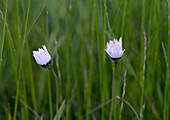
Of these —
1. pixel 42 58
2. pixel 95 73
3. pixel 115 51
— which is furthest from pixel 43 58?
pixel 95 73

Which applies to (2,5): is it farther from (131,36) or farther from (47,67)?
(131,36)

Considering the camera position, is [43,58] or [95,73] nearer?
[43,58]

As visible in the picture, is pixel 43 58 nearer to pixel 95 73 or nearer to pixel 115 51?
pixel 115 51

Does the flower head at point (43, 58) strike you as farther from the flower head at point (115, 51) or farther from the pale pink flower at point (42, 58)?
the flower head at point (115, 51)

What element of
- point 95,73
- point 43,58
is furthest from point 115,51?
point 95,73

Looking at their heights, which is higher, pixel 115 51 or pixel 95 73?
pixel 115 51

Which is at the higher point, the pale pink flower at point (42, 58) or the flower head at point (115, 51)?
the pale pink flower at point (42, 58)

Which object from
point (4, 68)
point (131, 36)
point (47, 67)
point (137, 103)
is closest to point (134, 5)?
point (131, 36)

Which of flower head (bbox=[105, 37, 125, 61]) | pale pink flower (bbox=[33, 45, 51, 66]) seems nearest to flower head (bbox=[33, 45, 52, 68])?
pale pink flower (bbox=[33, 45, 51, 66])

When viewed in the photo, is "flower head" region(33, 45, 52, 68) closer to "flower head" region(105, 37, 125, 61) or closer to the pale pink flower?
the pale pink flower

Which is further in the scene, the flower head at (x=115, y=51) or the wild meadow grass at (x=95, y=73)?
the wild meadow grass at (x=95, y=73)

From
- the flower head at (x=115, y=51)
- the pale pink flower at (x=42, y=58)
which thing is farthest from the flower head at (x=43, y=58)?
the flower head at (x=115, y=51)
